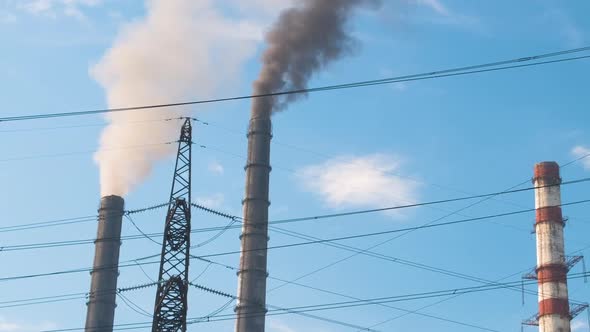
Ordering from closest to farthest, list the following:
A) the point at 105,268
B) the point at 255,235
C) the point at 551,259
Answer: the point at 255,235 → the point at 105,268 → the point at 551,259

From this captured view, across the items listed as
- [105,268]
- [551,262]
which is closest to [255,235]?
[105,268]

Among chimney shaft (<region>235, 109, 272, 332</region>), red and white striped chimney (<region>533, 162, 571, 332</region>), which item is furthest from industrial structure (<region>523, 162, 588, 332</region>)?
chimney shaft (<region>235, 109, 272, 332</region>)

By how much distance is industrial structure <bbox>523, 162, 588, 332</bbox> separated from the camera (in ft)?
176

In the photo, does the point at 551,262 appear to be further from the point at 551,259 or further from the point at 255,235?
the point at 255,235

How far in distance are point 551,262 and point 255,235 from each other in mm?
17095

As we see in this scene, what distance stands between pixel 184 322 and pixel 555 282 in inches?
1085

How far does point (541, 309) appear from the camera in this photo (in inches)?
2132

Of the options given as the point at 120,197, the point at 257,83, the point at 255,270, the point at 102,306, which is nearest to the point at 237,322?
the point at 255,270

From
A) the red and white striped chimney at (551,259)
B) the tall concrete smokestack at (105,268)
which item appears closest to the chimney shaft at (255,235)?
the tall concrete smokestack at (105,268)

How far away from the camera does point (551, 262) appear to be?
54656 millimetres

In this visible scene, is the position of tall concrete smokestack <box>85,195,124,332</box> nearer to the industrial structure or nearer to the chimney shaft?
the chimney shaft

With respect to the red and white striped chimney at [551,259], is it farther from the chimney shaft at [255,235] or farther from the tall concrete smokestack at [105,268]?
the tall concrete smokestack at [105,268]

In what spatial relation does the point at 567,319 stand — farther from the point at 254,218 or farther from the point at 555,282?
the point at 254,218

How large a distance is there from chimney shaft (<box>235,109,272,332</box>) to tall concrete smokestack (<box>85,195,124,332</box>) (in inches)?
282
